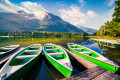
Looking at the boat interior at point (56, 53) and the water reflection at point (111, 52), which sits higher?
the boat interior at point (56, 53)

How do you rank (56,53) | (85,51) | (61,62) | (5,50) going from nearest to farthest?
(61,62)
(56,53)
(85,51)
(5,50)

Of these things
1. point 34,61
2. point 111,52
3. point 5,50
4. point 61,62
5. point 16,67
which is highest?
point 61,62

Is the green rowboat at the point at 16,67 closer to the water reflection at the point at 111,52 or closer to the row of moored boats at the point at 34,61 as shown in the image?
the row of moored boats at the point at 34,61

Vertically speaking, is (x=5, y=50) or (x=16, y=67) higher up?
(x=16, y=67)

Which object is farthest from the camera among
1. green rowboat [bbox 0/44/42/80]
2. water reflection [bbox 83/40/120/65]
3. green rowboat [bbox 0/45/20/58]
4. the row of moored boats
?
water reflection [bbox 83/40/120/65]

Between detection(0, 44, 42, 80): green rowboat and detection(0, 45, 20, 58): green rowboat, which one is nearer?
detection(0, 44, 42, 80): green rowboat

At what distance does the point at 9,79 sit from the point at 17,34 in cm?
13019

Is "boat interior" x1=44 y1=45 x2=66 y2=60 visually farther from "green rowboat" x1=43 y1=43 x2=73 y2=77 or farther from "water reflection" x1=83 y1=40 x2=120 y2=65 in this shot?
"water reflection" x1=83 y1=40 x2=120 y2=65

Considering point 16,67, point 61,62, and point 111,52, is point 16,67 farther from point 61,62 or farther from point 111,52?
point 111,52

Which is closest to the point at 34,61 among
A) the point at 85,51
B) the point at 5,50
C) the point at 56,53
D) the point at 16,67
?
the point at 16,67

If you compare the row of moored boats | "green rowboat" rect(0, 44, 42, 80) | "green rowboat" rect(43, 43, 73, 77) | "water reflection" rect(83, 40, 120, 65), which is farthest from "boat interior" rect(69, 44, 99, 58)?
"green rowboat" rect(0, 44, 42, 80)

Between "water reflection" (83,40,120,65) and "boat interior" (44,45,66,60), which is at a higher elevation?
"boat interior" (44,45,66,60)

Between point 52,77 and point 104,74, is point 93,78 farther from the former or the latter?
point 52,77

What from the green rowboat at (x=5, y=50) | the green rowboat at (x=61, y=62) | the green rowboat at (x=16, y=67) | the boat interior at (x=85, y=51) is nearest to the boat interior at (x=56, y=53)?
the green rowboat at (x=61, y=62)
